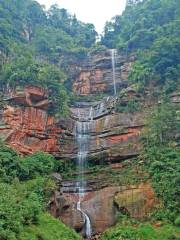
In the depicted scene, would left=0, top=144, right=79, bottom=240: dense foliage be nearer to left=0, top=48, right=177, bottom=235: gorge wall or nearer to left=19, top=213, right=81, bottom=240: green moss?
left=19, top=213, right=81, bottom=240: green moss

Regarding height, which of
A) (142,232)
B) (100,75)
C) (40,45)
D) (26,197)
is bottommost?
(142,232)

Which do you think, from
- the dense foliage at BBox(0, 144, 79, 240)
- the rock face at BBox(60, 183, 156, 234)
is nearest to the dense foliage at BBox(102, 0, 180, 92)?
the rock face at BBox(60, 183, 156, 234)

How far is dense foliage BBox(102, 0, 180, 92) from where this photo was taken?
36188mm

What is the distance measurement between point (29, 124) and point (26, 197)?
9.39 m

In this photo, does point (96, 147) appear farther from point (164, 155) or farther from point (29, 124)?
Answer: point (164, 155)

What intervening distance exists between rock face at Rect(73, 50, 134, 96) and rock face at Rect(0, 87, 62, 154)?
11782 mm

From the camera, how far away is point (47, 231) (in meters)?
20.3

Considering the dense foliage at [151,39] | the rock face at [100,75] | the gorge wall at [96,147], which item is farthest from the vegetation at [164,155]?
the rock face at [100,75]

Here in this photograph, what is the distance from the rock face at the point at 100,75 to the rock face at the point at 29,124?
464 inches

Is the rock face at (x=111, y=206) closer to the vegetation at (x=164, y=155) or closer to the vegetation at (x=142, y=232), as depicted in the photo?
the vegetation at (x=164, y=155)

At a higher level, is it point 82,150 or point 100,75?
point 100,75

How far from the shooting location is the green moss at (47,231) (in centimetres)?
1895

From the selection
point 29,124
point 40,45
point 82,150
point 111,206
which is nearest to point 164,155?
point 111,206

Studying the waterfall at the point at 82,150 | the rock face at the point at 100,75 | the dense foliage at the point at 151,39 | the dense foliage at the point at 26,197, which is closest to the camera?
the dense foliage at the point at 26,197
